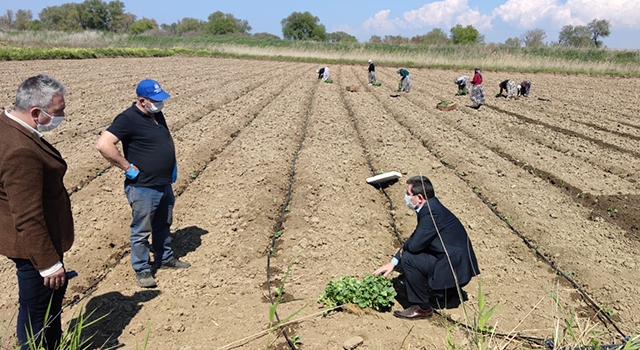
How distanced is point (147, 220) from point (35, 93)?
5.30ft

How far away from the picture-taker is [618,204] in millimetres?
6594

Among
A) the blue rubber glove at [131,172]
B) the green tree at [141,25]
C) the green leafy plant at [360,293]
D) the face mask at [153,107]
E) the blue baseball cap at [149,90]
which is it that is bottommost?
the green leafy plant at [360,293]

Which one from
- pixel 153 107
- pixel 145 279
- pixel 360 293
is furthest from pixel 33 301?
pixel 360 293

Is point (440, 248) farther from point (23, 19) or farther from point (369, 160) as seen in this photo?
point (23, 19)

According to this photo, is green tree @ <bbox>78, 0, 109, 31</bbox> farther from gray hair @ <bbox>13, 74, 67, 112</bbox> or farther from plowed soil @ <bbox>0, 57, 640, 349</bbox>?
gray hair @ <bbox>13, 74, 67, 112</bbox>

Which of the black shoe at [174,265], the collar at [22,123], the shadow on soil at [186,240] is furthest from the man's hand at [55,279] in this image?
the shadow on soil at [186,240]

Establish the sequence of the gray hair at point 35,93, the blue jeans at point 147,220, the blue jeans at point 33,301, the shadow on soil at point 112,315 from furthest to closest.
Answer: the blue jeans at point 147,220
the shadow on soil at point 112,315
the blue jeans at point 33,301
the gray hair at point 35,93

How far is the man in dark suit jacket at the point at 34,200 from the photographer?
96.9 inches

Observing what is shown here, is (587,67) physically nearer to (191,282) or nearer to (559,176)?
(559,176)

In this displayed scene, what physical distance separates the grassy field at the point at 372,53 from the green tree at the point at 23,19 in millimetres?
62957

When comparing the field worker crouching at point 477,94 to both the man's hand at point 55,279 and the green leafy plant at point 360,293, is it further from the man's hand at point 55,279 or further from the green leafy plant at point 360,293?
the man's hand at point 55,279

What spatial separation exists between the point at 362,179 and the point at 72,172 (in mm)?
4310

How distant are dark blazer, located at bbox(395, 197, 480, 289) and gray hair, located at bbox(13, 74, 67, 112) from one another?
277cm

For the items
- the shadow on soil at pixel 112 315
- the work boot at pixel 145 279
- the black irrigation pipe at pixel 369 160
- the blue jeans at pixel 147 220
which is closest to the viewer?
the shadow on soil at pixel 112 315
